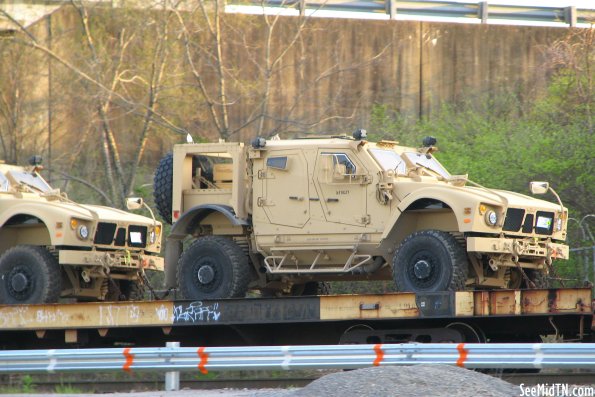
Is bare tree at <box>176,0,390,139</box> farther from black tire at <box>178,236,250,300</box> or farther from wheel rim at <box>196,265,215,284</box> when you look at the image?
wheel rim at <box>196,265,215,284</box>

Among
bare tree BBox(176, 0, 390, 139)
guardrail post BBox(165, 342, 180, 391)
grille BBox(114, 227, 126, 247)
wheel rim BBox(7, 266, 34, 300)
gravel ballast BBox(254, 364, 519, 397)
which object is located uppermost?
bare tree BBox(176, 0, 390, 139)

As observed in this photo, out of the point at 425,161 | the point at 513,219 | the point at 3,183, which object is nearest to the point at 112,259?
the point at 3,183

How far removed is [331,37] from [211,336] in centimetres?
1280

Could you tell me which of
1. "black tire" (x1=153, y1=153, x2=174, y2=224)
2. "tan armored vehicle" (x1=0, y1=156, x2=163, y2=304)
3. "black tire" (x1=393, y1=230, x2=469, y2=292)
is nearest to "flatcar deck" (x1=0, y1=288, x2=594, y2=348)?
"black tire" (x1=393, y1=230, x2=469, y2=292)

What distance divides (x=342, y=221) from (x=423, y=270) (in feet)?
4.22

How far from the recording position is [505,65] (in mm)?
27266

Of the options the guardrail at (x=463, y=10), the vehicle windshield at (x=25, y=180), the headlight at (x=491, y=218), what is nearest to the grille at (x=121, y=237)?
the vehicle windshield at (x=25, y=180)

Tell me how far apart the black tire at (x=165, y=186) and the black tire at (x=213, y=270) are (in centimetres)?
85

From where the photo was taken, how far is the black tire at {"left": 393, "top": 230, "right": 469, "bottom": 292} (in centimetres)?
1352

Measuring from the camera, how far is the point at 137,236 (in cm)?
1602

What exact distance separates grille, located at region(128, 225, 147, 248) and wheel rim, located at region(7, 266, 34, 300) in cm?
133

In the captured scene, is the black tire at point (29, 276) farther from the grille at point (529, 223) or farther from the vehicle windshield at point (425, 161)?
the grille at point (529, 223)

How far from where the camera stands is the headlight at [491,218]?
1358 cm

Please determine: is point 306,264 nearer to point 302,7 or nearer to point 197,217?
point 197,217
